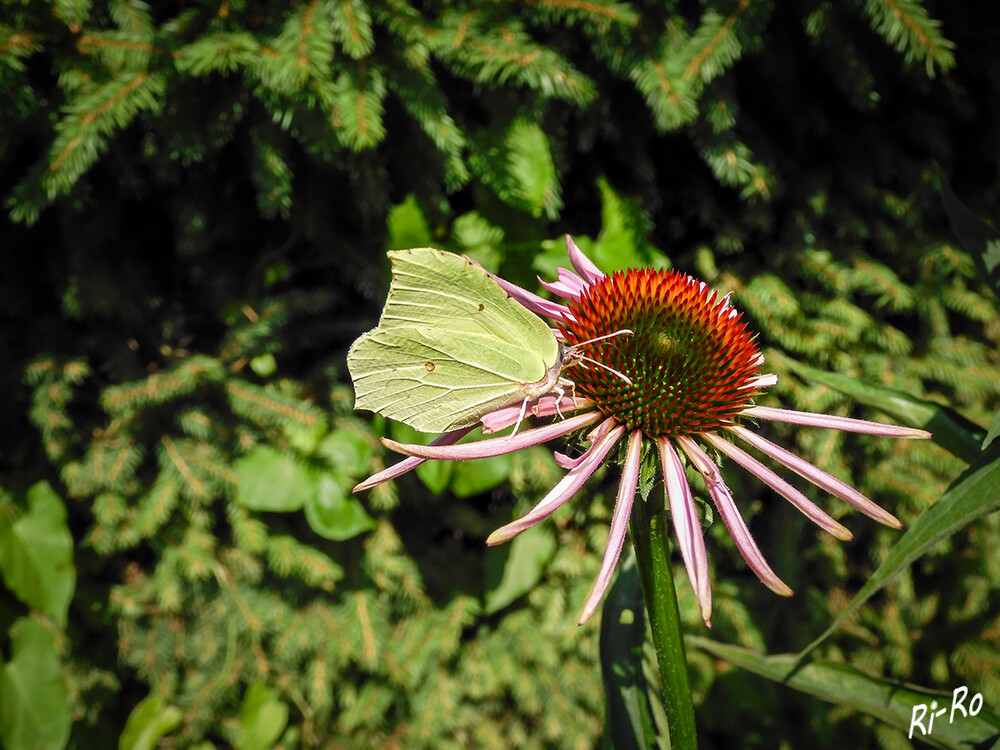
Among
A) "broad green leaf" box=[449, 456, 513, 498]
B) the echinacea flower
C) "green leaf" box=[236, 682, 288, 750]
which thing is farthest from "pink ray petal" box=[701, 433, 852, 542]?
"green leaf" box=[236, 682, 288, 750]

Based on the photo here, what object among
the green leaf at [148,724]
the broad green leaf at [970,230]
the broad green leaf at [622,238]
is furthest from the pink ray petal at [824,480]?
the green leaf at [148,724]

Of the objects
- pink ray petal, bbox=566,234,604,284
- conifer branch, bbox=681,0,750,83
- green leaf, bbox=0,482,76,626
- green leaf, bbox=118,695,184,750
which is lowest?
green leaf, bbox=118,695,184,750

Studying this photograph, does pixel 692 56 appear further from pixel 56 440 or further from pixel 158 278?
pixel 56 440

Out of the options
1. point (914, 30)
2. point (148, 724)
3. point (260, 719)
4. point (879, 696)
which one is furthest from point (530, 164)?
point (148, 724)

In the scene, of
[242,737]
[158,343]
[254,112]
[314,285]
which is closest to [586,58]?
[254,112]

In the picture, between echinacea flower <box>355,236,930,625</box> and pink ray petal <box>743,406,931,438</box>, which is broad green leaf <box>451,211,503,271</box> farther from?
pink ray petal <box>743,406,931,438</box>

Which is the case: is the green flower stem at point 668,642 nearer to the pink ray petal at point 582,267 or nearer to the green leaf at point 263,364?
the pink ray petal at point 582,267

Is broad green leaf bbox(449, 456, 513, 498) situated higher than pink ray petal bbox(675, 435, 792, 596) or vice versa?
pink ray petal bbox(675, 435, 792, 596)
